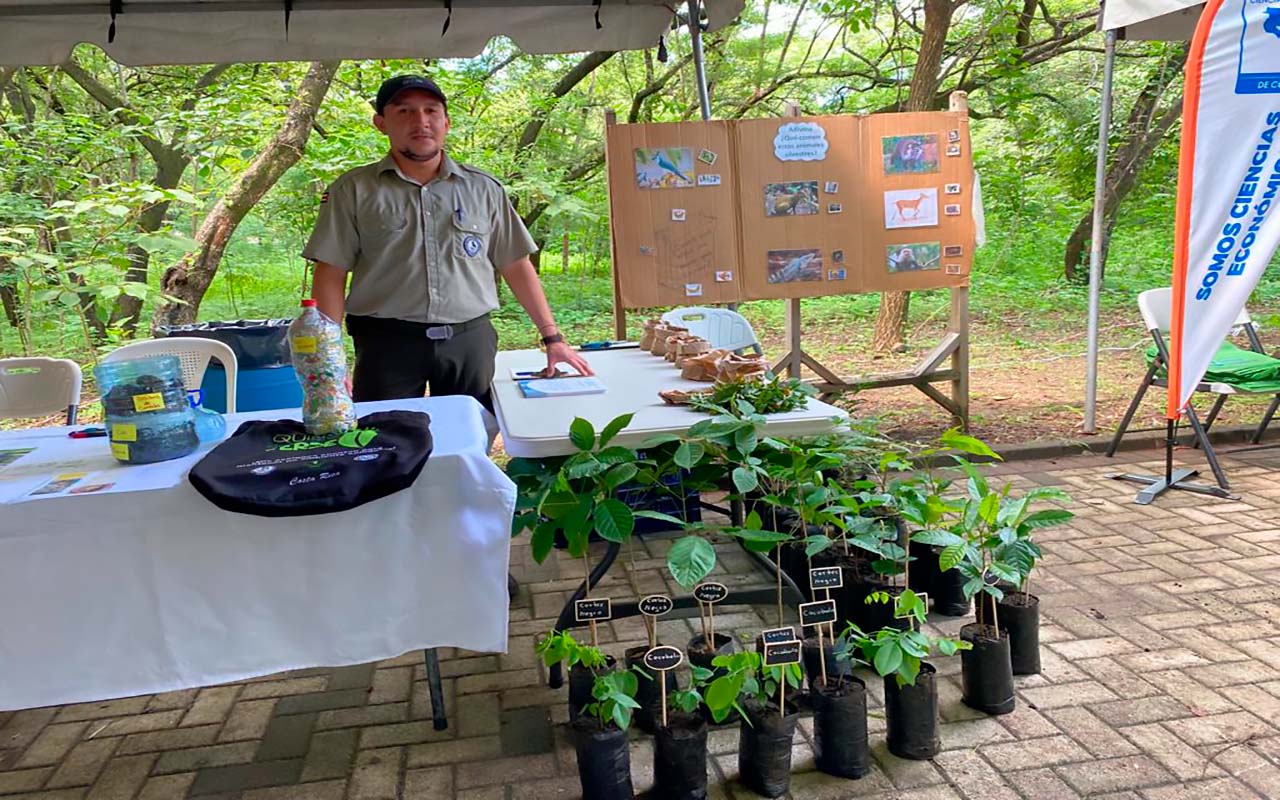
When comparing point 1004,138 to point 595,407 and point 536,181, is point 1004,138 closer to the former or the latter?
point 536,181

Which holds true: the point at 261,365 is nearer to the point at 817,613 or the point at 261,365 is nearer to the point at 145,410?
the point at 145,410

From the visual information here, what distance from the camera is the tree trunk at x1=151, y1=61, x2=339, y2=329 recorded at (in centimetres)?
523

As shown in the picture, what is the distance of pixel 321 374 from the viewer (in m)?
1.75

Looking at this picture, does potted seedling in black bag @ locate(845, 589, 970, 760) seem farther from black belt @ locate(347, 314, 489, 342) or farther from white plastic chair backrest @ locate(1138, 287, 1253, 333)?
white plastic chair backrest @ locate(1138, 287, 1253, 333)

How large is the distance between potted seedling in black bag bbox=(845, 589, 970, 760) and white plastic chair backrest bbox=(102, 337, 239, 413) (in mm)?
2244

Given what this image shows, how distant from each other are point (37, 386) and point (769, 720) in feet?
8.26

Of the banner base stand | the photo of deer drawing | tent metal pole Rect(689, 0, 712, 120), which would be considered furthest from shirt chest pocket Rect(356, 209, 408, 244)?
the banner base stand

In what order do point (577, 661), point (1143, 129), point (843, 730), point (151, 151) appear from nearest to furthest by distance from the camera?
1. point (843, 730)
2. point (577, 661)
3. point (1143, 129)
4. point (151, 151)

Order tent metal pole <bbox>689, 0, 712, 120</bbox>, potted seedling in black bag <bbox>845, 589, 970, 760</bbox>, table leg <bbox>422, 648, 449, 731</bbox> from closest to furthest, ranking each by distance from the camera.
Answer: potted seedling in black bag <bbox>845, 589, 970, 760</bbox>
table leg <bbox>422, 648, 449, 731</bbox>
tent metal pole <bbox>689, 0, 712, 120</bbox>

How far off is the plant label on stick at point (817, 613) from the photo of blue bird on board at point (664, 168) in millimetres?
2612

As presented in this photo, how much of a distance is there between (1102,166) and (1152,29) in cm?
77

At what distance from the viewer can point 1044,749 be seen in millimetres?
1870

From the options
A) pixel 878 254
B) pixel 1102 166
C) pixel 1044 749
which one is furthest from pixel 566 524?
pixel 1102 166

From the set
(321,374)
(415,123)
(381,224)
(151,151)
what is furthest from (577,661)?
(151,151)
